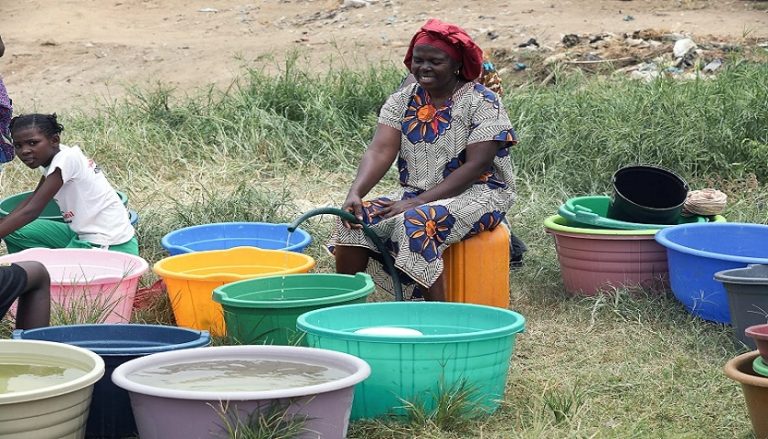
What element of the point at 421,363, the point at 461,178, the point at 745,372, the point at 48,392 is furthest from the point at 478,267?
the point at 48,392

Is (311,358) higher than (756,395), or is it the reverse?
(311,358)

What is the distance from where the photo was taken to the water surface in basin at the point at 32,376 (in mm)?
3082

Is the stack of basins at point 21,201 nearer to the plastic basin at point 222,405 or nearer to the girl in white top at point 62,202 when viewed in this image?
the girl in white top at point 62,202

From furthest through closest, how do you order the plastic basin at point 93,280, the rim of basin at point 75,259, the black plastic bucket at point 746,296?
1. the rim of basin at point 75,259
2. the plastic basin at point 93,280
3. the black plastic bucket at point 746,296

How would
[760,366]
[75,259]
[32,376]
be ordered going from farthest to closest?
[75,259]
[760,366]
[32,376]

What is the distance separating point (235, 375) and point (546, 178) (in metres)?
3.66

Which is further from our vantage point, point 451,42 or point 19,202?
point 19,202

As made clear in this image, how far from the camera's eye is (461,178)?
4.61 meters

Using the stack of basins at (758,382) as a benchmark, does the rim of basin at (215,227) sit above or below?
above

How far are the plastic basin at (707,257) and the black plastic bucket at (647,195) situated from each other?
178mm

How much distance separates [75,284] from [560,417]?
1.78 metres

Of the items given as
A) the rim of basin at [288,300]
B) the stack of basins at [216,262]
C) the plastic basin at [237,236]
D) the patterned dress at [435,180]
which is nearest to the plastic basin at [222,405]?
the rim of basin at [288,300]

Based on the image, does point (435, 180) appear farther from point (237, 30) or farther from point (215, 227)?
point (237, 30)

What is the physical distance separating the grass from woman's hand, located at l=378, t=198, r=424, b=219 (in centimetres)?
69
